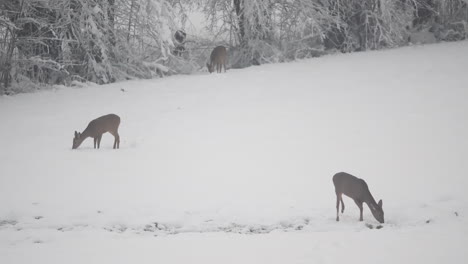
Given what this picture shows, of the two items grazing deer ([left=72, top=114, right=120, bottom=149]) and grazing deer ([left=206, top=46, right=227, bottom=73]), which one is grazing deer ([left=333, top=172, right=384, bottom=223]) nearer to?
grazing deer ([left=72, top=114, right=120, bottom=149])

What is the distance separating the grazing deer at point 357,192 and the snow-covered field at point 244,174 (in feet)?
0.70

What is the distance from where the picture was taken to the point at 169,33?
19.3 meters

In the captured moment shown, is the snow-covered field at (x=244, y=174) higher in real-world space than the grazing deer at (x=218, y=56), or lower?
lower

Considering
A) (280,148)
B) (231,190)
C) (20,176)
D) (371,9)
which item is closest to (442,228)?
(231,190)

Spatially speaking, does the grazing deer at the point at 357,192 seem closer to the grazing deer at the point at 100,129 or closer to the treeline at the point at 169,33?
the grazing deer at the point at 100,129

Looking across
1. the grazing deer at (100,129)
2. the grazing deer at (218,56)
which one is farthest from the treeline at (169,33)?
the grazing deer at (100,129)

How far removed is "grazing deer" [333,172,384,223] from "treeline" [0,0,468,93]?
41.8 ft

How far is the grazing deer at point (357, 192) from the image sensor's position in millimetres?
7535

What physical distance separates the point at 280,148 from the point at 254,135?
48.0 inches

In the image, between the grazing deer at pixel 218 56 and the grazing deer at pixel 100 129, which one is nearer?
the grazing deer at pixel 100 129

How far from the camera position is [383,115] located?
12.8 metres

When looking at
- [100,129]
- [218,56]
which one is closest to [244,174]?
[100,129]

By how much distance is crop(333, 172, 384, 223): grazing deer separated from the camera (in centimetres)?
754

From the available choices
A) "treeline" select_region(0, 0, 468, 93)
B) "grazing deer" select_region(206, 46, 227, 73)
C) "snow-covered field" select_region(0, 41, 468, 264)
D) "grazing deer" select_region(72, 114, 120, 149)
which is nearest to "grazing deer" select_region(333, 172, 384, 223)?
"snow-covered field" select_region(0, 41, 468, 264)
